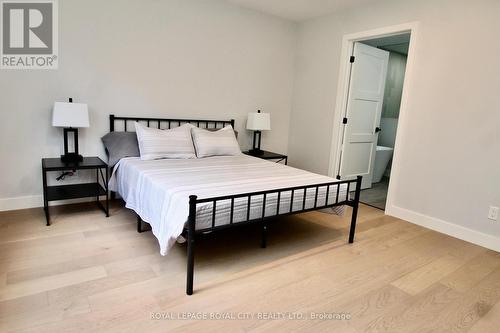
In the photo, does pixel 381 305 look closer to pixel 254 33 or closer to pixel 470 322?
pixel 470 322

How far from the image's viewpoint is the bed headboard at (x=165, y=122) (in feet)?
11.4

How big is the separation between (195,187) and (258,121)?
2.24m

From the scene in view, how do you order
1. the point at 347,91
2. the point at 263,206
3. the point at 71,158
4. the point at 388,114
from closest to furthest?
1. the point at 263,206
2. the point at 71,158
3. the point at 347,91
4. the point at 388,114

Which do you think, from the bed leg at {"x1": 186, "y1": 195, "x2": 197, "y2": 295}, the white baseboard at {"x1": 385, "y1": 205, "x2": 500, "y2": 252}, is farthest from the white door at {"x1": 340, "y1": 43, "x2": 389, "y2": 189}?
the bed leg at {"x1": 186, "y1": 195, "x2": 197, "y2": 295}

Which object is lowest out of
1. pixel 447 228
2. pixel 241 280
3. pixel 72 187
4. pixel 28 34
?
pixel 241 280

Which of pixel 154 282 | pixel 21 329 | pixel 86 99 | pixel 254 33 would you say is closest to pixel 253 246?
pixel 154 282

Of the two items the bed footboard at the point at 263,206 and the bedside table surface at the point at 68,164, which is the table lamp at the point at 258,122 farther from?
the bedside table surface at the point at 68,164

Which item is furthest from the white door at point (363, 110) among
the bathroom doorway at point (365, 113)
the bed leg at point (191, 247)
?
the bed leg at point (191, 247)

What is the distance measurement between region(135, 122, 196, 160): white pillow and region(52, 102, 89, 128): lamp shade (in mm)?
541

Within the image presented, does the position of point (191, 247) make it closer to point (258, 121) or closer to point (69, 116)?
point (69, 116)

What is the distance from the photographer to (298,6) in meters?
3.99

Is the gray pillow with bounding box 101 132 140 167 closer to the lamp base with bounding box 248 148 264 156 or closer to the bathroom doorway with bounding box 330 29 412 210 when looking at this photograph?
the lamp base with bounding box 248 148 264 156

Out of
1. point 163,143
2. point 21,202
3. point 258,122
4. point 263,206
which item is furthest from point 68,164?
point 258,122

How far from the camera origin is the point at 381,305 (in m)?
1.92
